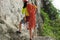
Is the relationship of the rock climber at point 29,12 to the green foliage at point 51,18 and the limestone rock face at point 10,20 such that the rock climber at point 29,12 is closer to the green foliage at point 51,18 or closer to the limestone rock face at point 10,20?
the limestone rock face at point 10,20

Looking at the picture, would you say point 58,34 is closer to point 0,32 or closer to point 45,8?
point 45,8

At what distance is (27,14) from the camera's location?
4.42 m

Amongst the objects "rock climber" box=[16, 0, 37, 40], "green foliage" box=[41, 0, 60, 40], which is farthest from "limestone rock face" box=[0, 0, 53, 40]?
"green foliage" box=[41, 0, 60, 40]

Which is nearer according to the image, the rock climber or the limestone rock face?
the rock climber

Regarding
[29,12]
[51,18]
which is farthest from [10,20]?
[51,18]

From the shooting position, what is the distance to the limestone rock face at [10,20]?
15.5 ft

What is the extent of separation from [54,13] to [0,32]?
7.04 m

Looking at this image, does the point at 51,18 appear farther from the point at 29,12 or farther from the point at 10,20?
the point at 29,12

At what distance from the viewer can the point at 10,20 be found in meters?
5.22

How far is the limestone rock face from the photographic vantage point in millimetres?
4738

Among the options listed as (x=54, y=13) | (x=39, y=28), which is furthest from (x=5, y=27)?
(x=54, y=13)

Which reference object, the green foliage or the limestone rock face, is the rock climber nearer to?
the limestone rock face

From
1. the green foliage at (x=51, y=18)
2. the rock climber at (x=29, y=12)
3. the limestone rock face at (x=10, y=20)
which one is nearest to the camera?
the rock climber at (x=29, y=12)

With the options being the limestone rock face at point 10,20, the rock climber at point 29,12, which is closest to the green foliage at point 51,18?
the limestone rock face at point 10,20
